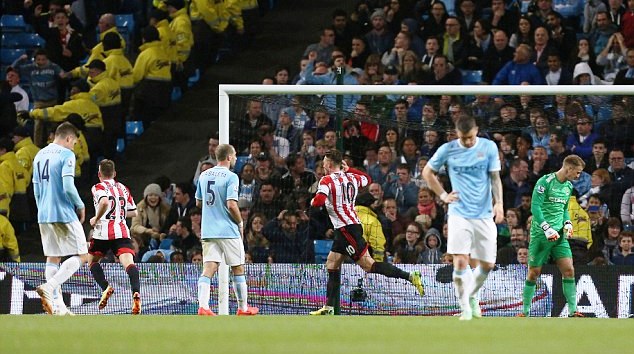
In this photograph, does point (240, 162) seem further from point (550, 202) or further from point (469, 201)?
point (469, 201)

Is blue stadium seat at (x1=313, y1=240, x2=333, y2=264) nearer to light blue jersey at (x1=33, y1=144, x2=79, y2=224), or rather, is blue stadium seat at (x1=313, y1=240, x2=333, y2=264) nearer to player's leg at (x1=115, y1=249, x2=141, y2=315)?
player's leg at (x1=115, y1=249, x2=141, y2=315)

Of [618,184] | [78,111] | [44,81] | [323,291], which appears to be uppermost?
[44,81]

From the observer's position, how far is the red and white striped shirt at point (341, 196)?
1588 centimetres

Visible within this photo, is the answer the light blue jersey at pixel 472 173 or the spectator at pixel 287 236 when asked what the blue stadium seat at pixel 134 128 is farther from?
Result: the light blue jersey at pixel 472 173

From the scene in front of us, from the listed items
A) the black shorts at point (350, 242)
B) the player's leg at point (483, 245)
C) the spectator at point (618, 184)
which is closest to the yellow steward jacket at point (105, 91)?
the black shorts at point (350, 242)

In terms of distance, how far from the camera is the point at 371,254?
57.0 feet

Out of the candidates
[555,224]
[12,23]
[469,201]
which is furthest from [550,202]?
[12,23]

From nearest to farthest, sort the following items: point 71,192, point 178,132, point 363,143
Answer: point 71,192 < point 363,143 < point 178,132

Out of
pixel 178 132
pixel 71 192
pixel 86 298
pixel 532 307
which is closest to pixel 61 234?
pixel 71 192

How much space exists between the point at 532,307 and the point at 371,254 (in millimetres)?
2066

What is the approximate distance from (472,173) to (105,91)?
10096 millimetres

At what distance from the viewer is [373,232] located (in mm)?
17453

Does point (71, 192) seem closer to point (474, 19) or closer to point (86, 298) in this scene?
point (86, 298)

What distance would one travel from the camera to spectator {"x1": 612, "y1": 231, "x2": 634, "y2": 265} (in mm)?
16766
